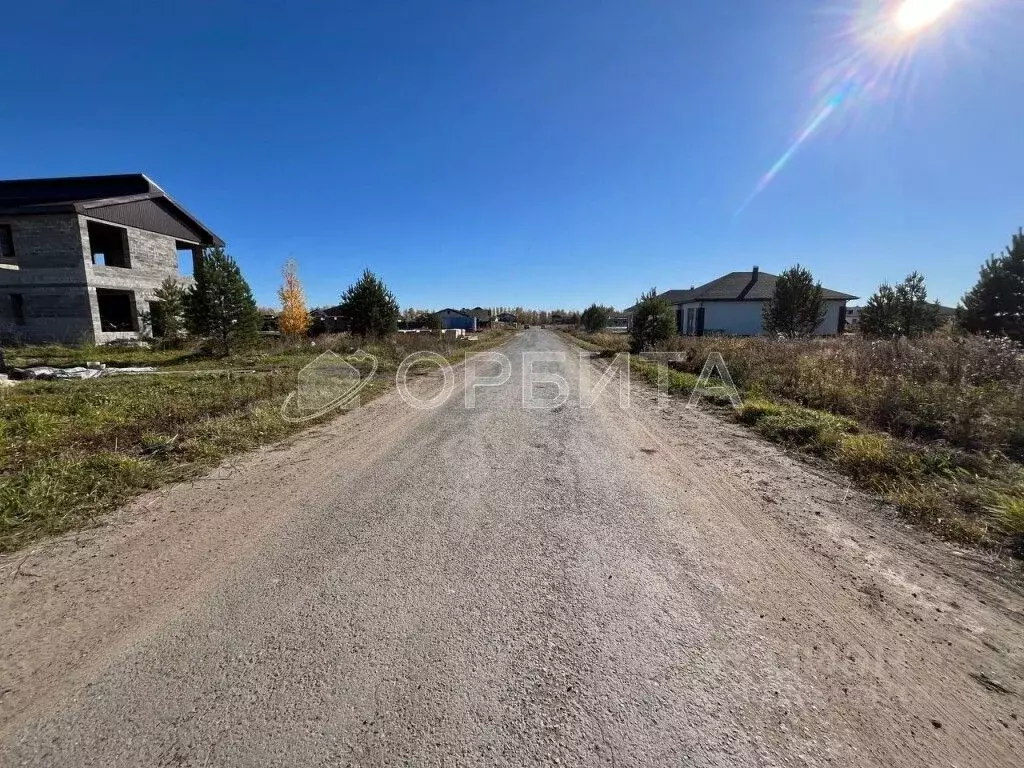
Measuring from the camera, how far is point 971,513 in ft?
12.8

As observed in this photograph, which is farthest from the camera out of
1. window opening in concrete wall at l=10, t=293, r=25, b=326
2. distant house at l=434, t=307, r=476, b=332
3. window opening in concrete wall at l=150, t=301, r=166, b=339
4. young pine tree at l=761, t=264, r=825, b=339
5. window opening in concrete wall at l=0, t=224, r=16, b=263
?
distant house at l=434, t=307, r=476, b=332

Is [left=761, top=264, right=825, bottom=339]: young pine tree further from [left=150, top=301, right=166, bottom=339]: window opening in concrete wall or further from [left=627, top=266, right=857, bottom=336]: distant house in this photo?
[left=150, top=301, right=166, bottom=339]: window opening in concrete wall

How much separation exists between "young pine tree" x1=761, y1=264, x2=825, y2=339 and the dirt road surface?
25.5 meters

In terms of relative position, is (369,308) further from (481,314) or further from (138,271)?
(481,314)

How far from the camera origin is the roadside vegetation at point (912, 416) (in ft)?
13.2

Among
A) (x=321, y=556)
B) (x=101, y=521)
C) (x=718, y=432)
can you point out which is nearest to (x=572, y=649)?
(x=321, y=556)

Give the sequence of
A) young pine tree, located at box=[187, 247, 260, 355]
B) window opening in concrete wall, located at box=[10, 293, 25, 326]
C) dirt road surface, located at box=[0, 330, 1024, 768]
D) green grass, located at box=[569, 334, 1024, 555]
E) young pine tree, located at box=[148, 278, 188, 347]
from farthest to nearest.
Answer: young pine tree, located at box=[148, 278, 188, 347] → window opening in concrete wall, located at box=[10, 293, 25, 326] → young pine tree, located at box=[187, 247, 260, 355] → green grass, located at box=[569, 334, 1024, 555] → dirt road surface, located at box=[0, 330, 1024, 768]

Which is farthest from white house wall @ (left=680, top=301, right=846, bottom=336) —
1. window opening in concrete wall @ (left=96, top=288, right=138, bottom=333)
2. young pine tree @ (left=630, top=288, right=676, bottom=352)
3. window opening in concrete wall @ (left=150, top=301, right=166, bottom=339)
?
window opening in concrete wall @ (left=96, top=288, right=138, bottom=333)

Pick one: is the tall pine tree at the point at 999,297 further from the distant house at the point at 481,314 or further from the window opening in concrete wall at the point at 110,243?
the distant house at the point at 481,314

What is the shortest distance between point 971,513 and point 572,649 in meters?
4.14

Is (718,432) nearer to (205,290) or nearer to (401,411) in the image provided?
(401,411)

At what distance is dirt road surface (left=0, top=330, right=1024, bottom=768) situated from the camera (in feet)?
5.75

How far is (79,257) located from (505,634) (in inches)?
1024

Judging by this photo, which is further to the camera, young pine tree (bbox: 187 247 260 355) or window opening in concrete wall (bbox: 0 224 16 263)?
window opening in concrete wall (bbox: 0 224 16 263)
